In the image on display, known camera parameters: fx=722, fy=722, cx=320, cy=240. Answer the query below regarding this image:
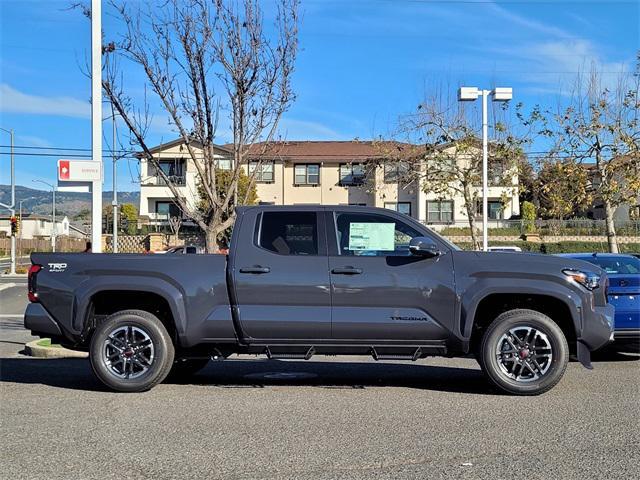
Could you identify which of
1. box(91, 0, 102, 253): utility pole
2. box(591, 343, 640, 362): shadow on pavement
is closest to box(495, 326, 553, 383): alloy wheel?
box(591, 343, 640, 362): shadow on pavement

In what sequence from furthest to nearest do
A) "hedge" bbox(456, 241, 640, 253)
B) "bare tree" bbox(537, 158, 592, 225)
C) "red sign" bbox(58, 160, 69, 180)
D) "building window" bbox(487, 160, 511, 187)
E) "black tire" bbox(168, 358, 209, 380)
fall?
"hedge" bbox(456, 241, 640, 253)
"building window" bbox(487, 160, 511, 187)
"bare tree" bbox(537, 158, 592, 225)
"red sign" bbox(58, 160, 69, 180)
"black tire" bbox(168, 358, 209, 380)

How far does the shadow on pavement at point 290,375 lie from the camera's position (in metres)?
8.34

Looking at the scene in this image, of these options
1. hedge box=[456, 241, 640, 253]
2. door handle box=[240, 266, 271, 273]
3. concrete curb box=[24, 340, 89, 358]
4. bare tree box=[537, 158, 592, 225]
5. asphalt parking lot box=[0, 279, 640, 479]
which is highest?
bare tree box=[537, 158, 592, 225]

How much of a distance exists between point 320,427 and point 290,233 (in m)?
2.36

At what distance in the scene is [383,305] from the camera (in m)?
7.44

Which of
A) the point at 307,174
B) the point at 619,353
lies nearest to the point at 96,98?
the point at 619,353

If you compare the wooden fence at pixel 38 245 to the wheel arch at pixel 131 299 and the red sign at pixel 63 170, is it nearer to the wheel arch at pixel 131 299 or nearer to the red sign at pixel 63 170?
the red sign at pixel 63 170

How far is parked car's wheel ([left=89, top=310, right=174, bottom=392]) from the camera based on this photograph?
7.63 metres

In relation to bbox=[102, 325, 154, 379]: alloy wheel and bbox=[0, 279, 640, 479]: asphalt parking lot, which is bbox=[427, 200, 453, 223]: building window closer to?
bbox=[0, 279, 640, 479]: asphalt parking lot

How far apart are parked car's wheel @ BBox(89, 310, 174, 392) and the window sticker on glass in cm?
225

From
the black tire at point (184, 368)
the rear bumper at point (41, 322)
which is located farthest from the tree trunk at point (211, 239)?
the rear bumper at point (41, 322)

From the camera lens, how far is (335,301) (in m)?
7.46

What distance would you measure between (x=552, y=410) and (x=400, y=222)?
2.43 metres

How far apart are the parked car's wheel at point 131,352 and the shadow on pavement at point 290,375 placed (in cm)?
48
